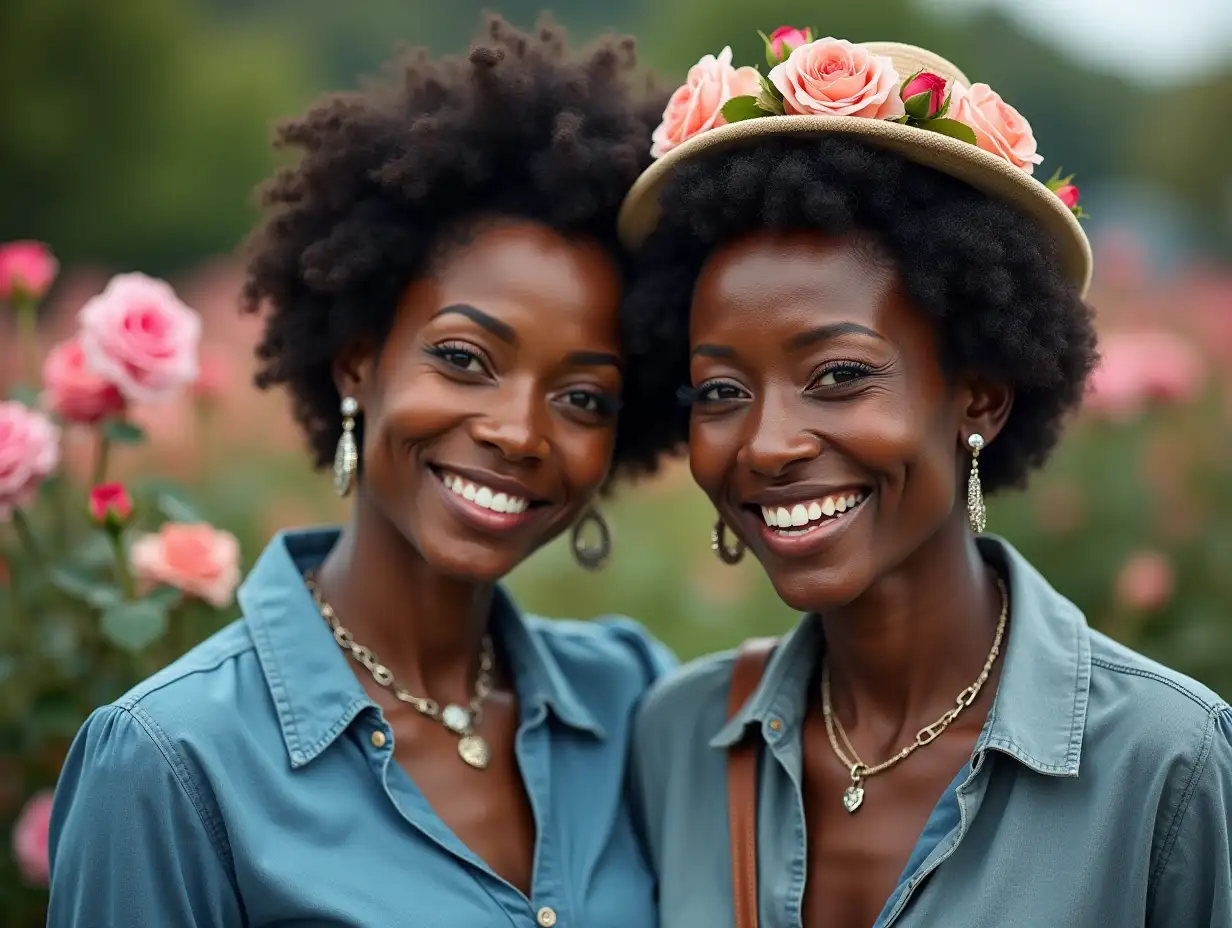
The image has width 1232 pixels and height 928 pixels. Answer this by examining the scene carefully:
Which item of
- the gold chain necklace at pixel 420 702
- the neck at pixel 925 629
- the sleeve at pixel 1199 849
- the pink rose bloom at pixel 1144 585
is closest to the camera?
the sleeve at pixel 1199 849

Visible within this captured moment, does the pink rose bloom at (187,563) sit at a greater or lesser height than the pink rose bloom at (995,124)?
lesser

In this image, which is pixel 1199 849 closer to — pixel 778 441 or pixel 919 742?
pixel 919 742

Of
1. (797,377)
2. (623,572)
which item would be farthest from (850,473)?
(623,572)

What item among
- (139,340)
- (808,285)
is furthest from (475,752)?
(139,340)

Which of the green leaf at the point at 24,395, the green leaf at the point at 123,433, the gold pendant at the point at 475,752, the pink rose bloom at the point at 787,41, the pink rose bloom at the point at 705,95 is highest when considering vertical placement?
the pink rose bloom at the point at 787,41

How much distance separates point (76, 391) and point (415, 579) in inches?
45.0

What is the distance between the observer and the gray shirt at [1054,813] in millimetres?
2539

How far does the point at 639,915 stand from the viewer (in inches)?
120

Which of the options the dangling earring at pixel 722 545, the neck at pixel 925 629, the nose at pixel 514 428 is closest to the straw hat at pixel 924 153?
the nose at pixel 514 428

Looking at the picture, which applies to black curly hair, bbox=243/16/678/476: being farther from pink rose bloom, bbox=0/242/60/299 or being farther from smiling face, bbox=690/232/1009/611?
pink rose bloom, bbox=0/242/60/299

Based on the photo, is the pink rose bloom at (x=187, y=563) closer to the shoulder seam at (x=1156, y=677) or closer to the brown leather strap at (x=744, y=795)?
the brown leather strap at (x=744, y=795)

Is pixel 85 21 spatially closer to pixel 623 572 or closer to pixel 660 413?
pixel 623 572

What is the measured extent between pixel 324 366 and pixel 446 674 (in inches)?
29.8

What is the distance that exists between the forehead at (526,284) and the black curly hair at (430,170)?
0.12 ft
